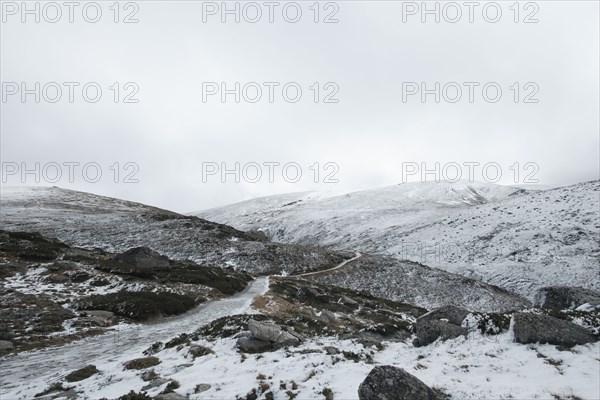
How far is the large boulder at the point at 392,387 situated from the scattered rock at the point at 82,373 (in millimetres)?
10769

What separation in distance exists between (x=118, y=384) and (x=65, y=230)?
69.5 metres

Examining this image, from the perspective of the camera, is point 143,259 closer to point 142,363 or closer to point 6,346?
point 6,346

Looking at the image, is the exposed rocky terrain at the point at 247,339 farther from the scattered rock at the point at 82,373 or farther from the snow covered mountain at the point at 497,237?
the snow covered mountain at the point at 497,237

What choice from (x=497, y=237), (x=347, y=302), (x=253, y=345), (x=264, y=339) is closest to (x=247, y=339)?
(x=253, y=345)

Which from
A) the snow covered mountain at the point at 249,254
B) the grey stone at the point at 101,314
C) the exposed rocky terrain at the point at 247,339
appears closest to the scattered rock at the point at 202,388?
the exposed rocky terrain at the point at 247,339

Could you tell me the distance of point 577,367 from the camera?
33.2ft

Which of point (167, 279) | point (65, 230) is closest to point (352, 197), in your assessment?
point (65, 230)

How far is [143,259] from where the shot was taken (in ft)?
143

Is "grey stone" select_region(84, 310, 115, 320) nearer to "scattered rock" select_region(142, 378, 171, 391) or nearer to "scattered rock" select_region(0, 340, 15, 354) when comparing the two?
"scattered rock" select_region(0, 340, 15, 354)

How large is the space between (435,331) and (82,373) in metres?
13.9

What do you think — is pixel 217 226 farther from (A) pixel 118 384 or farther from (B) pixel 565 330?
(B) pixel 565 330

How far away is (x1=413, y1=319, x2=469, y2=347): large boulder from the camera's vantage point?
1427 centimetres

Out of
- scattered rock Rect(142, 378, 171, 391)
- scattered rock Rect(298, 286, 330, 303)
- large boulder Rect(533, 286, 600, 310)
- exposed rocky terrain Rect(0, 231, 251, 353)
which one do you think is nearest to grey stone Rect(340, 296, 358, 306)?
scattered rock Rect(298, 286, 330, 303)

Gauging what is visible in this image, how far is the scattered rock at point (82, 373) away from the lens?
523 inches
